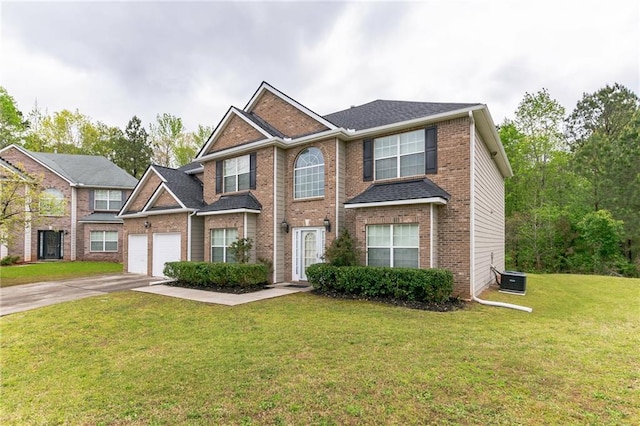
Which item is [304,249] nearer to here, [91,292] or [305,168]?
[305,168]

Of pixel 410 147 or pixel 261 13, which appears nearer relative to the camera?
pixel 410 147

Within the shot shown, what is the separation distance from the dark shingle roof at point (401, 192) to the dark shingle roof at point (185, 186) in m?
8.01

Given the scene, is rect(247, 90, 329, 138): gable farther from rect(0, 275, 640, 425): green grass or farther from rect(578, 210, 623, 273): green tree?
rect(578, 210, 623, 273): green tree

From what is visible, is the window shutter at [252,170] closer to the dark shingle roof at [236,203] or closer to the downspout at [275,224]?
the dark shingle roof at [236,203]

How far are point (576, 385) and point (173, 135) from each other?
128 ft

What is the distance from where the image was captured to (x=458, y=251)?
9.11 m

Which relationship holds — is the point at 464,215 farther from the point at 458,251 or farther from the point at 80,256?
the point at 80,256

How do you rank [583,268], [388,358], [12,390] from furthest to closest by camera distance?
[583,268], [388,358], [12,390]

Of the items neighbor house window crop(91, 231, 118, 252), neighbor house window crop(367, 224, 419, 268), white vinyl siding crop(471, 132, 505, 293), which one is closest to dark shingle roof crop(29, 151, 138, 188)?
neighbor house window crop(91, 231, 118, 252)

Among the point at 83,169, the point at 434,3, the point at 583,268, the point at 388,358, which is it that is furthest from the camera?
the point at 83,169

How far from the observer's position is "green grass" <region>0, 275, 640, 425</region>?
3328mm

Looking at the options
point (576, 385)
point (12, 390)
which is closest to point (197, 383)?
point (12, 390)

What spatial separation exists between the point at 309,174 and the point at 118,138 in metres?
33.3

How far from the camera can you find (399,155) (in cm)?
1053
